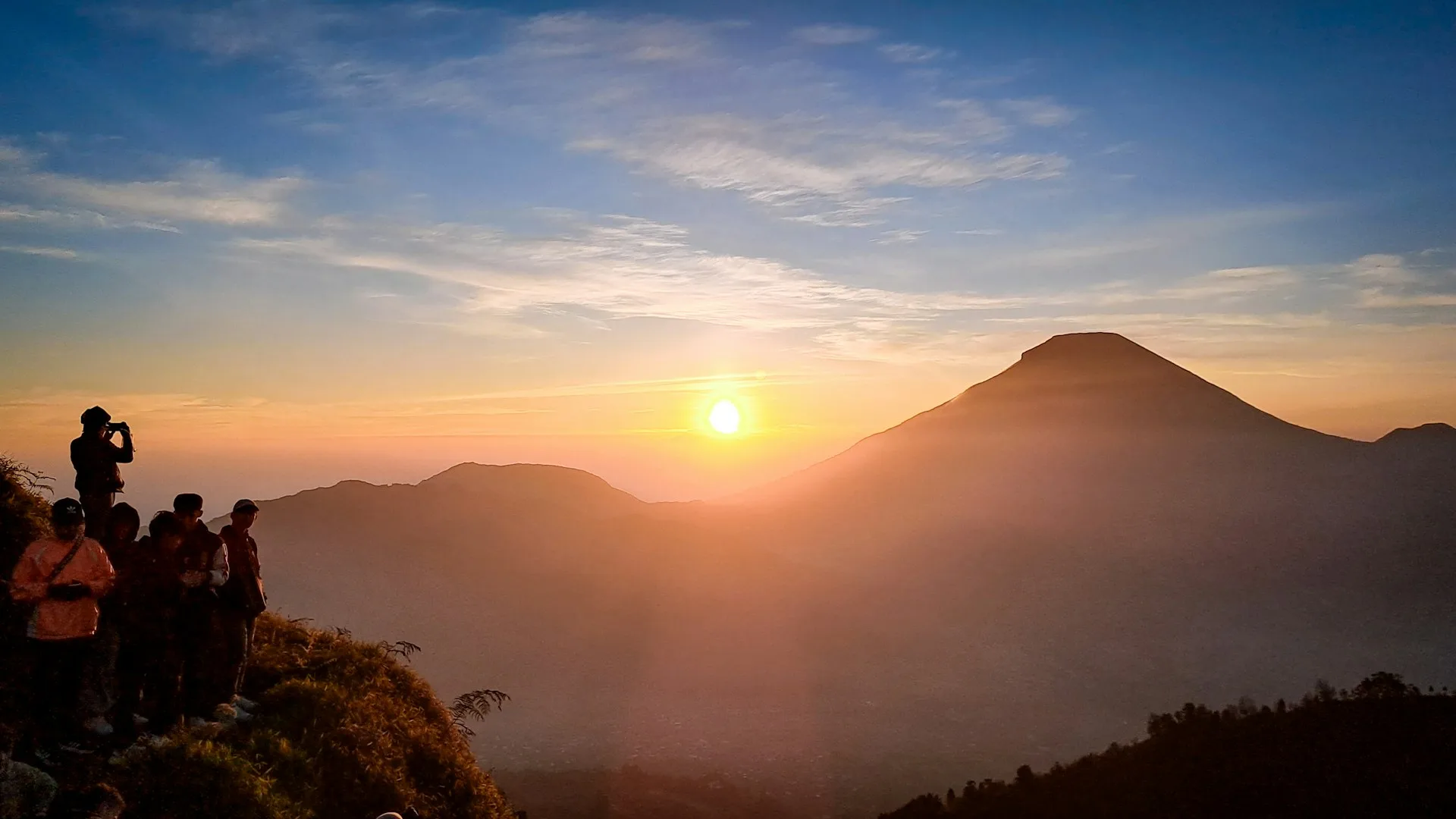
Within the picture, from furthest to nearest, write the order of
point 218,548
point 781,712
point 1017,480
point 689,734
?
point 1017,480
point 781,712
point 689,734
point 218,548

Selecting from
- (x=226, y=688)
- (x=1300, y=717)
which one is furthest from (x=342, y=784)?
(x=1300, y=717)

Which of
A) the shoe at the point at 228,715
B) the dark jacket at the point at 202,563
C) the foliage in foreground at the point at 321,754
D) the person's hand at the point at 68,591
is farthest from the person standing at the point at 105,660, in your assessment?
the shoe at the point at 228,715

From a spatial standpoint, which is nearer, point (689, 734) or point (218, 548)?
point (218, 548)

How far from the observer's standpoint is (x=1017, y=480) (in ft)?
528

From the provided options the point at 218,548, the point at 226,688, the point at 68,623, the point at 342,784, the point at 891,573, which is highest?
the point at 218,548

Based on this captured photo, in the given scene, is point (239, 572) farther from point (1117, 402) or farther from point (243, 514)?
point (1117, 402)

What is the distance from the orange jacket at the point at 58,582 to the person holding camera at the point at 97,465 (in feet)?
6.36

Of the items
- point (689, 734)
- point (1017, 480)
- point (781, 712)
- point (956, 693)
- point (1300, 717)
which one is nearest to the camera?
point (1300, 717)

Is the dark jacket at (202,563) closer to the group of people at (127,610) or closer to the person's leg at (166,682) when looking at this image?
the group of people at (127,610)

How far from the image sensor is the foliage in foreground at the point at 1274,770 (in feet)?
63.6

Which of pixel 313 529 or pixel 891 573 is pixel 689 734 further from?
pixel 313 529

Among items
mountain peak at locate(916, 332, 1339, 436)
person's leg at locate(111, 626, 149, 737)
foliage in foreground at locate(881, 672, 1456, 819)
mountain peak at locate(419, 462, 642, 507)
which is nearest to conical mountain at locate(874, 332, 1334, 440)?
mountain peak at locate(916, 332, 1339, 436)

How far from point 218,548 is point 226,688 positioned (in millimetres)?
1867

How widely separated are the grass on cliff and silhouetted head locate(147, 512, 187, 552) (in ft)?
6.30
